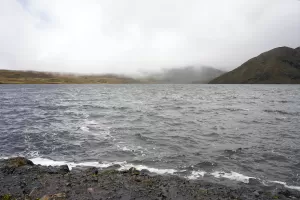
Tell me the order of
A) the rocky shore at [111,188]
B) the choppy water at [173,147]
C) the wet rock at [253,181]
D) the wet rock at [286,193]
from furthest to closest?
the choppy water at [173,147]
the wet rock at [253,181]
the wet rock at [286,193]
the rocky shore at [111,188]

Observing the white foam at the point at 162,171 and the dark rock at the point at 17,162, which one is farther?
the dark rock at the point at 17,162

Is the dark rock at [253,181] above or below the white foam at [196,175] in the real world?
above

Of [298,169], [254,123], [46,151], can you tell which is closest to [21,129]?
[46,151]

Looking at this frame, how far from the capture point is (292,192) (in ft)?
37.0

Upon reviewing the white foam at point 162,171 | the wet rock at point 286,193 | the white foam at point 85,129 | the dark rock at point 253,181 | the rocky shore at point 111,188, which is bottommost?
the white foam at point 85,129

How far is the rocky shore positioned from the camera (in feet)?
31.9

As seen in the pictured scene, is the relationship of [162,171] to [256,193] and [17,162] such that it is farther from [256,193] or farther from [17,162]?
[17,162]

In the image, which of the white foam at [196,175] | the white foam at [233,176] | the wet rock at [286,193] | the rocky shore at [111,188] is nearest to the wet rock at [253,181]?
the rocky shore at [111,188]

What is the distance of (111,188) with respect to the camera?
1040 centimetres

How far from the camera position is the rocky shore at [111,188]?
9719 millimetres

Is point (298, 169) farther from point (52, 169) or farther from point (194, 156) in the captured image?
point (52, 169)

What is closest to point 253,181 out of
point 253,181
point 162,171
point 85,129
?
point 253,181

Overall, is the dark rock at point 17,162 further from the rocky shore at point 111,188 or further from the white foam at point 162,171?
the white foam at point 162,171

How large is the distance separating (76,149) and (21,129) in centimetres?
1122
